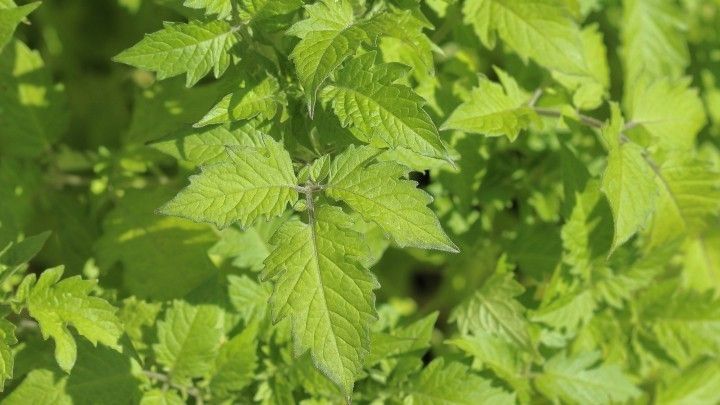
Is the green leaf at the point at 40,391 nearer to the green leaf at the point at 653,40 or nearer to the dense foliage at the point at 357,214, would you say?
the dense foliage at the point at 357,214

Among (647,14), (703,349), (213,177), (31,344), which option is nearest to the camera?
(213,177)

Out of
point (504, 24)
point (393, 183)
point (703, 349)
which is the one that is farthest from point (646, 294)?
point (393, 183)

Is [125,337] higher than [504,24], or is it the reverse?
[504,24]

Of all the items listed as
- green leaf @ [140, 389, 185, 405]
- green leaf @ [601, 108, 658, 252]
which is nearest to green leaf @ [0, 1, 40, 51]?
green leaf @ [140, 389, 185, 405]

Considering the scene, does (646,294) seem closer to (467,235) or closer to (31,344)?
(467,235)

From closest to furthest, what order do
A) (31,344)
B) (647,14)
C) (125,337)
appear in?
(125,337) < (31,344) < (647,14)

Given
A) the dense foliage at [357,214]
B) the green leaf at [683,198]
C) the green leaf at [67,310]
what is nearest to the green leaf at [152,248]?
the dense foliage at [357,214]

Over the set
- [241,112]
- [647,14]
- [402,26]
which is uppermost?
[402,26]

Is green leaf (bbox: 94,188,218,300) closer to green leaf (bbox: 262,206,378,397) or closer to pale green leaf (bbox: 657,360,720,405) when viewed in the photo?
green leaf (bbox: 262,206,378,397)
